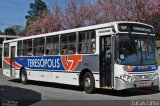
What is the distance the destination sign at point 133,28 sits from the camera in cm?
1655

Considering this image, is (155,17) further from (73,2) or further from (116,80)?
(116,80)

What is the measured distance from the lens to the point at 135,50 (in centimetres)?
1661

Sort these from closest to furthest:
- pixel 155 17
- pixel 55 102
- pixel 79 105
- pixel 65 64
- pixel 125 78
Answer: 1. pixel 79 105
2. pixel 55 102
3. pixel 125 78
4. pixel 65 64
5. pixel 155 17

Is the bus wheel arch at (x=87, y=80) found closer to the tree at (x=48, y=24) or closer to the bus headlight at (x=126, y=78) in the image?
the bus headlight at (x=126, y=78)

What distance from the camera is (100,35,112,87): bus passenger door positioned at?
16828mm

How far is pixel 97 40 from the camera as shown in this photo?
57.1 feet

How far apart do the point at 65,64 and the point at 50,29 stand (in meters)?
26.2

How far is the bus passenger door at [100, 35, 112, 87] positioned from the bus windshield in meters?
0.58

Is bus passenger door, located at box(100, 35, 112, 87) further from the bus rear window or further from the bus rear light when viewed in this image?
the bus rear window

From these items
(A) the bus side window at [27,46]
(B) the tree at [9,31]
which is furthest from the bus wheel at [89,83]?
(B) the tree at [9,31]

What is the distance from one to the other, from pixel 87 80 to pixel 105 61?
143 centimetres

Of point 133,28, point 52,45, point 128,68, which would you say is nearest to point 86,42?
point 133,28

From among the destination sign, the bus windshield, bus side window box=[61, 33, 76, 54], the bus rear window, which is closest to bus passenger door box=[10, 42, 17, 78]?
the bus rear window

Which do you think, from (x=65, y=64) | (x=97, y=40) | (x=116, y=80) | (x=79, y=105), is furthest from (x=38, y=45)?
(x=79, y=105)
